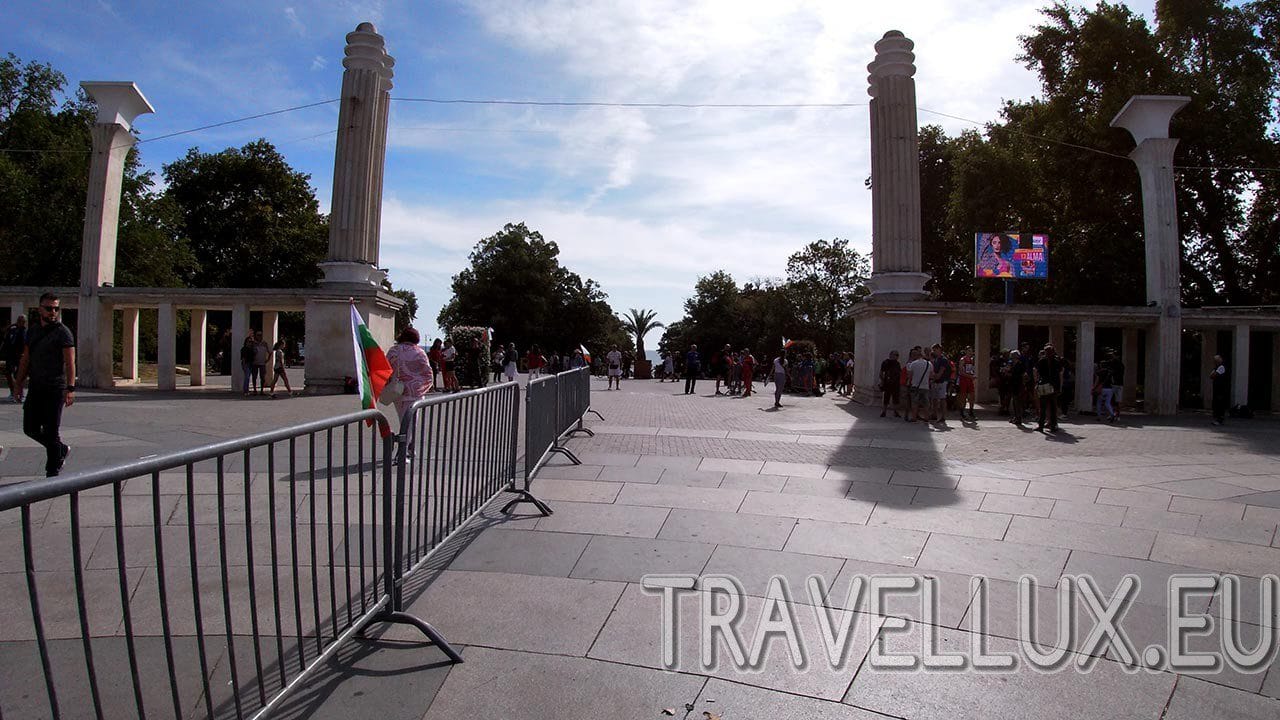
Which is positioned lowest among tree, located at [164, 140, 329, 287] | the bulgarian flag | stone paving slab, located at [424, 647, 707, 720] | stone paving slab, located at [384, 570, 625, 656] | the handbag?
stone paving slab, located at [424, 647, 707, 720]

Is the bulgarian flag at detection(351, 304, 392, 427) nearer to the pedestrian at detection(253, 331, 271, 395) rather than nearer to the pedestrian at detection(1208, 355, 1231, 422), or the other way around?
the pedestrian at detection(253, 331, 271, 395)

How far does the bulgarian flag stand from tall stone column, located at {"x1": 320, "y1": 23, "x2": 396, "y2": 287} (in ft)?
50.5

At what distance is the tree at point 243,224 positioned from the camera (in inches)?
1689

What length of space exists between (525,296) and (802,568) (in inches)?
2127

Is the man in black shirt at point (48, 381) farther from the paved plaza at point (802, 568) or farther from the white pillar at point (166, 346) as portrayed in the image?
the white pillar at point (166, 346)

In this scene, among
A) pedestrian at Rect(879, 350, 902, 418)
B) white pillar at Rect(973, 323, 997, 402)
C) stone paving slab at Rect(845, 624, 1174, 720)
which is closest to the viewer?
stone paving slab at Rect(845, 624, 1174, 720)

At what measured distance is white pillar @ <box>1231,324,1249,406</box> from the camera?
19953mm

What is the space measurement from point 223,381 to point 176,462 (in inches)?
1056

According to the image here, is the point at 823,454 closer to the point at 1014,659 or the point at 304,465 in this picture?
the point at 1014,659

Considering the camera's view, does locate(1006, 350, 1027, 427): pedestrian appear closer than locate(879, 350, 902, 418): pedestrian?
Yes

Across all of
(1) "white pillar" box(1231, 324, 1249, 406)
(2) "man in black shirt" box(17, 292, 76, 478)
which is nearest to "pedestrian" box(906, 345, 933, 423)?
(1) "white pillar" box(1231, 324, 1249, 406)

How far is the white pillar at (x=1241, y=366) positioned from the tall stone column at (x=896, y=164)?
8.61 meters

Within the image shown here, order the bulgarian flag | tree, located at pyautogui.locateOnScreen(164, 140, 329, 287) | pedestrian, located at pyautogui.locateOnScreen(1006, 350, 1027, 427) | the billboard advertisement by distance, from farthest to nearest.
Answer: tree, located at pyautogui.locateOnScreen(164, 140, 329, 287) → the billboard advertisement → pedestrian, located at pyautogui.locateOnScreen(1006, 350, 1027, 427) → the bulgarian flag

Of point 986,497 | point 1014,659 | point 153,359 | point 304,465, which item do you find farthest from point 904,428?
point 153,359
